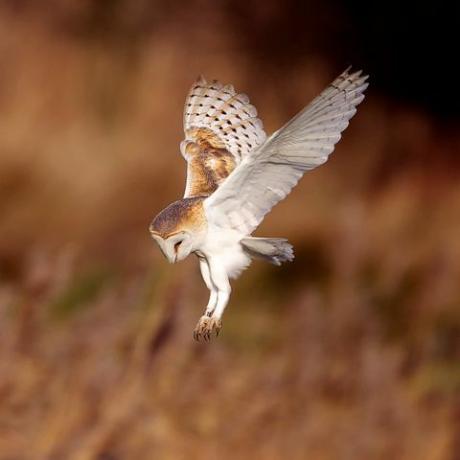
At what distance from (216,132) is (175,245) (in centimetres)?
48

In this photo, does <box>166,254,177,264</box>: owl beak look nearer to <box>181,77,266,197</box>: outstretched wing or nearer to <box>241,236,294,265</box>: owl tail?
<box>241,236,294,265</box>: owl tail

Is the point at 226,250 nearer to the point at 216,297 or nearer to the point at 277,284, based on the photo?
the point at 216,297

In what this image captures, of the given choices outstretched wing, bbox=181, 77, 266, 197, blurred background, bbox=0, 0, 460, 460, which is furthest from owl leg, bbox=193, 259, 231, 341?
blurred background, bbox=0, 0, 460, 460

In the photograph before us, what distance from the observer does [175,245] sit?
106 cm

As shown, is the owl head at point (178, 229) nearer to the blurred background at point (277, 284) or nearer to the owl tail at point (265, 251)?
the owl tail at point (265, 251)

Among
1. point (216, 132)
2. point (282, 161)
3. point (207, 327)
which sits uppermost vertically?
point (216, 132)

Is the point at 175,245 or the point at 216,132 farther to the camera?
the point at 216,132

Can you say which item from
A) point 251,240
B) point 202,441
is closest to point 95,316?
point 202,441

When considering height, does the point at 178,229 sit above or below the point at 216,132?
below

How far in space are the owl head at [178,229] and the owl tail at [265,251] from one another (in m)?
0.05

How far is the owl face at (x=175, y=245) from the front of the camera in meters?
1.04

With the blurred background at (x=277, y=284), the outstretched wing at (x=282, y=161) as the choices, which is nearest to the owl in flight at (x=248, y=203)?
the outstretched wing at (x=282, y=161)

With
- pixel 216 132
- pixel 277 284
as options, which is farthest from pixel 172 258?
pixel 277 284

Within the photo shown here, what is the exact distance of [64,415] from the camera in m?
4.20
